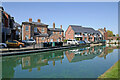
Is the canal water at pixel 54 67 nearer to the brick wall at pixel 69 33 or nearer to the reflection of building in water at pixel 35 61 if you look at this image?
the reflection of building in water at pixel 35 61

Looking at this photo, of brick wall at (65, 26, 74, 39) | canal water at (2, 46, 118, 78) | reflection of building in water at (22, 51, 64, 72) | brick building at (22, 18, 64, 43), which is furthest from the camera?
brick wall at (65, 26, 74, 39)

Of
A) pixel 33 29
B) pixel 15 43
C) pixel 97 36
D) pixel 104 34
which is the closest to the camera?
pixel 15 43

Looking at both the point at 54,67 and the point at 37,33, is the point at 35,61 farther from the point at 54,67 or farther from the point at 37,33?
the point at 37,33

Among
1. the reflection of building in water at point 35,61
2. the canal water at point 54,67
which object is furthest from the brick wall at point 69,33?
the canal water at point 54,67

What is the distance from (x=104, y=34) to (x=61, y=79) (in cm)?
8420

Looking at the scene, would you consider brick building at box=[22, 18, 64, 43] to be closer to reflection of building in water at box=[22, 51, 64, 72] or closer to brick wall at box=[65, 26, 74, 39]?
brick wall at box=[65, 26, 74, 39]

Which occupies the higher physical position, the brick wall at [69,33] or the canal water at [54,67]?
the brick wall at [69,33]

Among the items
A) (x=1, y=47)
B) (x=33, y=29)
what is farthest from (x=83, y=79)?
(x=33, y=29)

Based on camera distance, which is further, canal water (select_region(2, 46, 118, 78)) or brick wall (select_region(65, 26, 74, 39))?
brick wall (select_region(65, 26, 74, 39))

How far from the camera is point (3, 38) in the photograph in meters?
27.2

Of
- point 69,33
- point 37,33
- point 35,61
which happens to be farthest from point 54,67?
point 69,33

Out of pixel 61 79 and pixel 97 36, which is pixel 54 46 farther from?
pixel 97 36

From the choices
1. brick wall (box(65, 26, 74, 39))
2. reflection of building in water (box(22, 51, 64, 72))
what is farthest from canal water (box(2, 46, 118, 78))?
brick wall (box(65, 26, 74, 39))

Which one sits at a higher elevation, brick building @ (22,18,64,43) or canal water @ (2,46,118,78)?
brick building @ (22,18,64,43)
